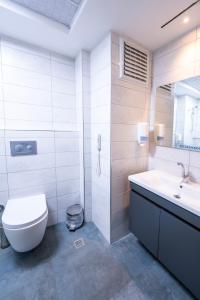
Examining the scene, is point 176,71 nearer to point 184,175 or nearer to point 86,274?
point 184,175

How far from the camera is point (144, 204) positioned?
53.9 inches

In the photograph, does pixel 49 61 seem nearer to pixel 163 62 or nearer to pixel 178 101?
pixel 163 62

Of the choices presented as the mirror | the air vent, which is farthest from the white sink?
the air vent

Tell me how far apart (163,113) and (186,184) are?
813 mm

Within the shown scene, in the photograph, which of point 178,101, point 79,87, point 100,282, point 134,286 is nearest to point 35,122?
point 79,87

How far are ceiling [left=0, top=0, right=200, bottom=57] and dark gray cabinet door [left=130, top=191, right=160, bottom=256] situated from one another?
5.18ft

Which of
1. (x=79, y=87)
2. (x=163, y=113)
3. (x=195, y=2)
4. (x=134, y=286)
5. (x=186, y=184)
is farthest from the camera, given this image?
(x=79, y=87)

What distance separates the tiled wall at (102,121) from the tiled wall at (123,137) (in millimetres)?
55

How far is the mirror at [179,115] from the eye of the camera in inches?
Result: 53.4

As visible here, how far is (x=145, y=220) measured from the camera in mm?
1378

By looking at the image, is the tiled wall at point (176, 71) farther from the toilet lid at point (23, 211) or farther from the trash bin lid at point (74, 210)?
the toilet lid at point (23, 211)

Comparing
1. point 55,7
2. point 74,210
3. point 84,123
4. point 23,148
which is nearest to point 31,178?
point 23,148

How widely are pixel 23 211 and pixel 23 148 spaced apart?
673 millimetres

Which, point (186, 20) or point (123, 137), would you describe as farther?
point (123, 137)
